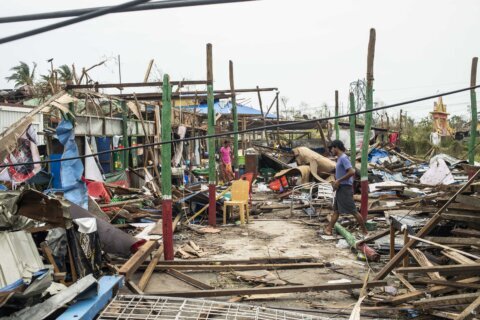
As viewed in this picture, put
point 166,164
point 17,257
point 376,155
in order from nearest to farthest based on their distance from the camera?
1. point 17,257
2. point 166,164
3. point 376,155

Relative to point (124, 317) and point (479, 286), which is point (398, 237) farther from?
point (124, 317)

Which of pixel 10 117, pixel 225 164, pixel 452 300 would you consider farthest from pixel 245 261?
pixel 10 117

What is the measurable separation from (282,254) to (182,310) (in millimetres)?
4095

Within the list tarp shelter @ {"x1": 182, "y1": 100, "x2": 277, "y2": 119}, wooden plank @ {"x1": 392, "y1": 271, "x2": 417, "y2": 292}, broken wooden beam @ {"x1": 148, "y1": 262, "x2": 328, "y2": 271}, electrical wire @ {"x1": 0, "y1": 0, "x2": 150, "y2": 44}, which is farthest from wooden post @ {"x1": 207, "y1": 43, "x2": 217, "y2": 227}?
tarp shelter @ {"x1": 182, "y1": 100, "x2": 277, "y2": 119}

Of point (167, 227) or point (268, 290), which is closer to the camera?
point (268, 290)

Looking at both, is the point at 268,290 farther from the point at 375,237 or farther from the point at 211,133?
the point at 211,133

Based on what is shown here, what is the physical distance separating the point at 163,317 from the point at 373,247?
4793 millimetres

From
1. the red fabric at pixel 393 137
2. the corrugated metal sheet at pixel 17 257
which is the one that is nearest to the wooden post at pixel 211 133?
the corrugated metal sheet at pixel 17 257

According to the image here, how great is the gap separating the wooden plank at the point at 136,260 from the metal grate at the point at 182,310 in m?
0.92

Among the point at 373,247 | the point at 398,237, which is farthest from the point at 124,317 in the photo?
the point at 398,237

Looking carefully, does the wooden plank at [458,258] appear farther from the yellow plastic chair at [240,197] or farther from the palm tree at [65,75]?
the palm tree at [65,75]

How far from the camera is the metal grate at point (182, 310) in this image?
4.08 metres

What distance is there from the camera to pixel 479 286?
4480 mm

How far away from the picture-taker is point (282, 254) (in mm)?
7945
